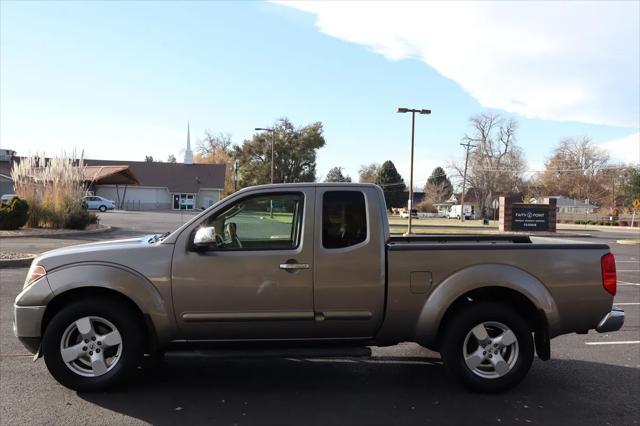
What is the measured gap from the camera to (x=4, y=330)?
6.69 m

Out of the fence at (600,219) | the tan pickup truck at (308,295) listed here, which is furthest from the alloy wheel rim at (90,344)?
the fence at (600,219)

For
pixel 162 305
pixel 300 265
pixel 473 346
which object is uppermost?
pixel 300 265

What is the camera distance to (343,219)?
15.4ft

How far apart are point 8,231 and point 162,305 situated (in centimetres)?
1882

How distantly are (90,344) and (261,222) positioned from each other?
6.02 ft

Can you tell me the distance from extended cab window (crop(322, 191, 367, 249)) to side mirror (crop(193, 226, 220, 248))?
3.19 feet

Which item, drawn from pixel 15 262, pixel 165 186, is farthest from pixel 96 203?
pixel 15 262

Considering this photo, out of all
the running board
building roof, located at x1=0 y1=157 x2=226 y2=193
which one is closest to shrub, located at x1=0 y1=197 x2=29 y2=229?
the running board

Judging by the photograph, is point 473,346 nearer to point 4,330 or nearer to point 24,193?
point 4,330

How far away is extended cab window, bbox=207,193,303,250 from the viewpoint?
4.70 m

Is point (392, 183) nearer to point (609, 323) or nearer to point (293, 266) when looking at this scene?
point (609, 323)

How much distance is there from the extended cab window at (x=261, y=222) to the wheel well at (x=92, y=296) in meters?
0.93

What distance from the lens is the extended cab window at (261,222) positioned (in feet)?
15.4

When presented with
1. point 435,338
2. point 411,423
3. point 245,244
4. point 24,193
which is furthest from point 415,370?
point 24,193
